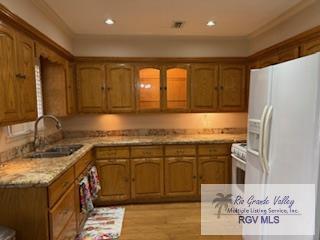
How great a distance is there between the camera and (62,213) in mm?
2045

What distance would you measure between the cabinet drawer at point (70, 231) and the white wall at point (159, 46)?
244cm

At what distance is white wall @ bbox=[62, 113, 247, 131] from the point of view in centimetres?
407

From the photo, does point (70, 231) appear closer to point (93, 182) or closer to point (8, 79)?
point (93, 182)

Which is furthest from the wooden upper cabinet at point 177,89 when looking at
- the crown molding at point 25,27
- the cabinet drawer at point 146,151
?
the crown molding at point 25,27

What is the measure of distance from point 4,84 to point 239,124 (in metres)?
3.55

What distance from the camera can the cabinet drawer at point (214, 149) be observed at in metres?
3.60

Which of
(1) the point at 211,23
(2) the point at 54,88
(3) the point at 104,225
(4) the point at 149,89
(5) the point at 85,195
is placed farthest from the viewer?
(4) the point at 149,89

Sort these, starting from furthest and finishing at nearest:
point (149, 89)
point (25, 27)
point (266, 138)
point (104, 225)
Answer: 1. point (149, 89)
2. point (104, 225)
3. point (25, 27)
4. point (266, 138)

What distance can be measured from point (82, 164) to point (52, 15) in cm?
175

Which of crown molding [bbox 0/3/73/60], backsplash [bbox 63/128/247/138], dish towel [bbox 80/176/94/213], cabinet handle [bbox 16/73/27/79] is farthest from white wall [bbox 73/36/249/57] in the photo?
dish towel [bbox 80/176/94/213]

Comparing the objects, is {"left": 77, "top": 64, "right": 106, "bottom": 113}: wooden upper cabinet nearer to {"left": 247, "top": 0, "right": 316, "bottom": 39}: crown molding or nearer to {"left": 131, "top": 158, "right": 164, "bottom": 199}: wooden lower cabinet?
{"left": 131, "top": 158, "right": 164, "bottom": 199}: wooden lower cabinet

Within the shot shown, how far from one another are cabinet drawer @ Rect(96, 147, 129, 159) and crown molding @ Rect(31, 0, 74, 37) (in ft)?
5.65

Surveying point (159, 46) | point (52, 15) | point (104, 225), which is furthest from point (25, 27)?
point (104, 225)

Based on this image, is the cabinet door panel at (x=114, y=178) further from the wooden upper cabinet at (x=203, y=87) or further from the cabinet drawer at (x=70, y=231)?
the wooden upper cabinet at (x=203, y=87)
